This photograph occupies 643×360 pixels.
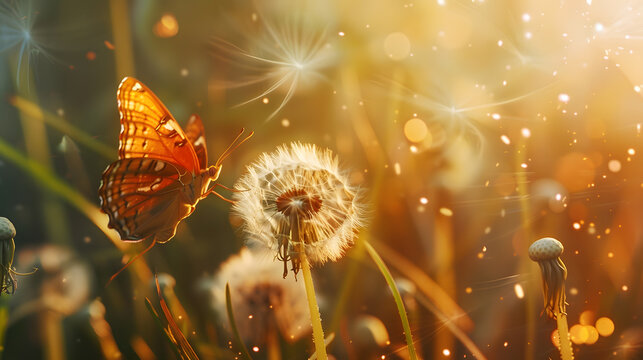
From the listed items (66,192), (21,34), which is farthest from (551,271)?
(21,34)

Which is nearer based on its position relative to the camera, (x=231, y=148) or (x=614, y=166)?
(x=614, y=166)

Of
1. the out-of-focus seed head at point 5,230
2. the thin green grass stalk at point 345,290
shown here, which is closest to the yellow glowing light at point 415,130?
the thin green grass stalk at point 345,290

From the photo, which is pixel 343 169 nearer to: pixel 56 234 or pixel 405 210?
pixel 405 210

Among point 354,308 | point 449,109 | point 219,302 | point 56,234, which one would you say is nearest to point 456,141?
point 449,109

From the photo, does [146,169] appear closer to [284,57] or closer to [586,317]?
[284,57]

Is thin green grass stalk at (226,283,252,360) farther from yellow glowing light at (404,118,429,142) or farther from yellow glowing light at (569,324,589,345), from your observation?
yellow glowing light at (569,324,589,345)

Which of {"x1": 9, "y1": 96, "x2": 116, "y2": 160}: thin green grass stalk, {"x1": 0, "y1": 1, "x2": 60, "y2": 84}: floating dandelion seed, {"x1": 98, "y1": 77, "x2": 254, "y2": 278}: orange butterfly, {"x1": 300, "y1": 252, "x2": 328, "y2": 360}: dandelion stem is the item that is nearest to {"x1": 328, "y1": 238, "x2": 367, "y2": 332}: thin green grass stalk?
{"x1": 300, "y1": 252, "x2": 328, "y2": 360}: dandelion stem
